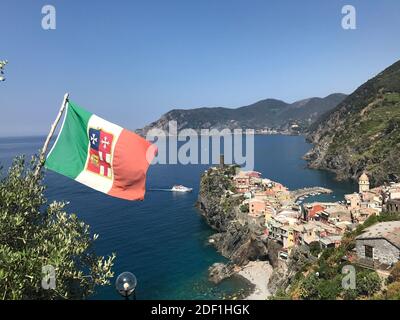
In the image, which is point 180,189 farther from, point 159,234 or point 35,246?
point 35,246

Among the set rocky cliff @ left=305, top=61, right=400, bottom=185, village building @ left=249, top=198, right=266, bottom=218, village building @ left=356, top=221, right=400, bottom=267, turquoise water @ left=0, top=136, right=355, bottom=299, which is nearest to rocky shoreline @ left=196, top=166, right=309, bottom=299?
village building @ left=249, top=198, right=266, bottom=218

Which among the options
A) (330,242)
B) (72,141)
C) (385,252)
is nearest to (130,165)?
(72,141)

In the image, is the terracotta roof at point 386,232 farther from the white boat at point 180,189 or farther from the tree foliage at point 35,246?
the white boat at point 180,189

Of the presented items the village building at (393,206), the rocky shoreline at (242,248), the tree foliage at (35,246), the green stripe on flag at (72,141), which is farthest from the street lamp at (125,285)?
the village building at (393,206)

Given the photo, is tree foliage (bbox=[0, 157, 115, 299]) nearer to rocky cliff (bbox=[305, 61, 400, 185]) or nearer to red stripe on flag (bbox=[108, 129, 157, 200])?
red stripe on flag (bbox=[108, 129, 157, 200])

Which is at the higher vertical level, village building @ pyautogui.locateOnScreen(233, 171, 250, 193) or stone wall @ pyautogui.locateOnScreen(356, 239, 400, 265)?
stone wall @ pyautogui.locateOnScreen(356, 239, 400, 265)
